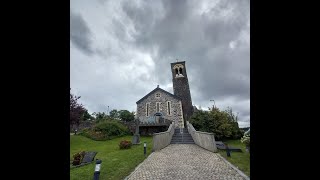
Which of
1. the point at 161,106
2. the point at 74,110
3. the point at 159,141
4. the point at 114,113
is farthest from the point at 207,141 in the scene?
the point at 114,113

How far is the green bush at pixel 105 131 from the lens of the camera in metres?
26.1

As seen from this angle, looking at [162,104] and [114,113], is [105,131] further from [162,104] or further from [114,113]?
[114,113]

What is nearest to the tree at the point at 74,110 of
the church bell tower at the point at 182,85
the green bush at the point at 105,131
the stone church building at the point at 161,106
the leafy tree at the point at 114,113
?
the green bush at the point at 105,131

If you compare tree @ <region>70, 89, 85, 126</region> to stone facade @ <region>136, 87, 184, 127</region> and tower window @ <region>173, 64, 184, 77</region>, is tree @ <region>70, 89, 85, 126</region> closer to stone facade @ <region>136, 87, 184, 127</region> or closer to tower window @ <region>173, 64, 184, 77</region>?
stone facade @ <region>136, 87, 184, 127</region>

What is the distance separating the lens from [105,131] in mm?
27188

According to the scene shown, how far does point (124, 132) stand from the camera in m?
29.3

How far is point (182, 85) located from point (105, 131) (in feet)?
62.9

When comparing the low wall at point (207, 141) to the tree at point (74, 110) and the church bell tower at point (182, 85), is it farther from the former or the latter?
the church bell tower at point (182, 85)

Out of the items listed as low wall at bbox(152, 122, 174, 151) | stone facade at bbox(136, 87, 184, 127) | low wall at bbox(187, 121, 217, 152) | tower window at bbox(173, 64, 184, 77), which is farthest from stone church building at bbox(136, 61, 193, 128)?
low wall at bbox(187, 121, 217, 152)

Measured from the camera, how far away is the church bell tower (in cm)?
3959

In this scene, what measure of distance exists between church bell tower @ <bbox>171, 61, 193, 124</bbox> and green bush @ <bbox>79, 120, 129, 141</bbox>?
14.4 metres

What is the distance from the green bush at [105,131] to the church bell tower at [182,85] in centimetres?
1436
